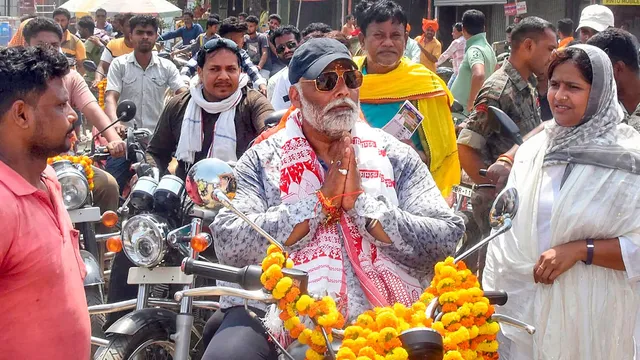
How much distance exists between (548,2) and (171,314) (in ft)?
69.8

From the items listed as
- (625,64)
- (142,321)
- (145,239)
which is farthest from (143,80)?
(625,64)

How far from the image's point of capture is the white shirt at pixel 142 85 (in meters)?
8.36

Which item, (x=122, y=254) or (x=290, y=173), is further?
(x=122, y=254)

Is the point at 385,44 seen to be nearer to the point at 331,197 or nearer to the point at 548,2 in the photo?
the point at 331,197

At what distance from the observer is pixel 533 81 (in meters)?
5.79

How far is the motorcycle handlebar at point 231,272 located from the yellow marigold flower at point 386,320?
1.41ft

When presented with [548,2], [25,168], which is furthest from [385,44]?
[548,2]

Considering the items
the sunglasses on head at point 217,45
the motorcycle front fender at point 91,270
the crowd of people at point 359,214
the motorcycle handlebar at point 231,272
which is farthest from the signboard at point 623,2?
the motorcycle handlebar at point 231,272

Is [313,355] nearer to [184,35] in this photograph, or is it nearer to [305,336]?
[305,336]

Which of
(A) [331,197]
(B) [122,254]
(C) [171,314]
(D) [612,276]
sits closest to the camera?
(A) [331,197]

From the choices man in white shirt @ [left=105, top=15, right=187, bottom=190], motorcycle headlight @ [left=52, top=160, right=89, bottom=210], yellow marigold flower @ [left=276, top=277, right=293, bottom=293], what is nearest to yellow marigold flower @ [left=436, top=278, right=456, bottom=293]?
yellow marigold flower @ [left=276, top=277, right=293, bottom=293]

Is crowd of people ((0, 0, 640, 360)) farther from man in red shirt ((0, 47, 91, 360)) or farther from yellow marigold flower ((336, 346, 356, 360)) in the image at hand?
yellow marigold flower ((336, 346, 356, 360))

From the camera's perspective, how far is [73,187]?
5605 millimetres

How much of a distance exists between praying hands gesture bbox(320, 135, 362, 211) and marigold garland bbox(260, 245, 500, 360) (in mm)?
543
